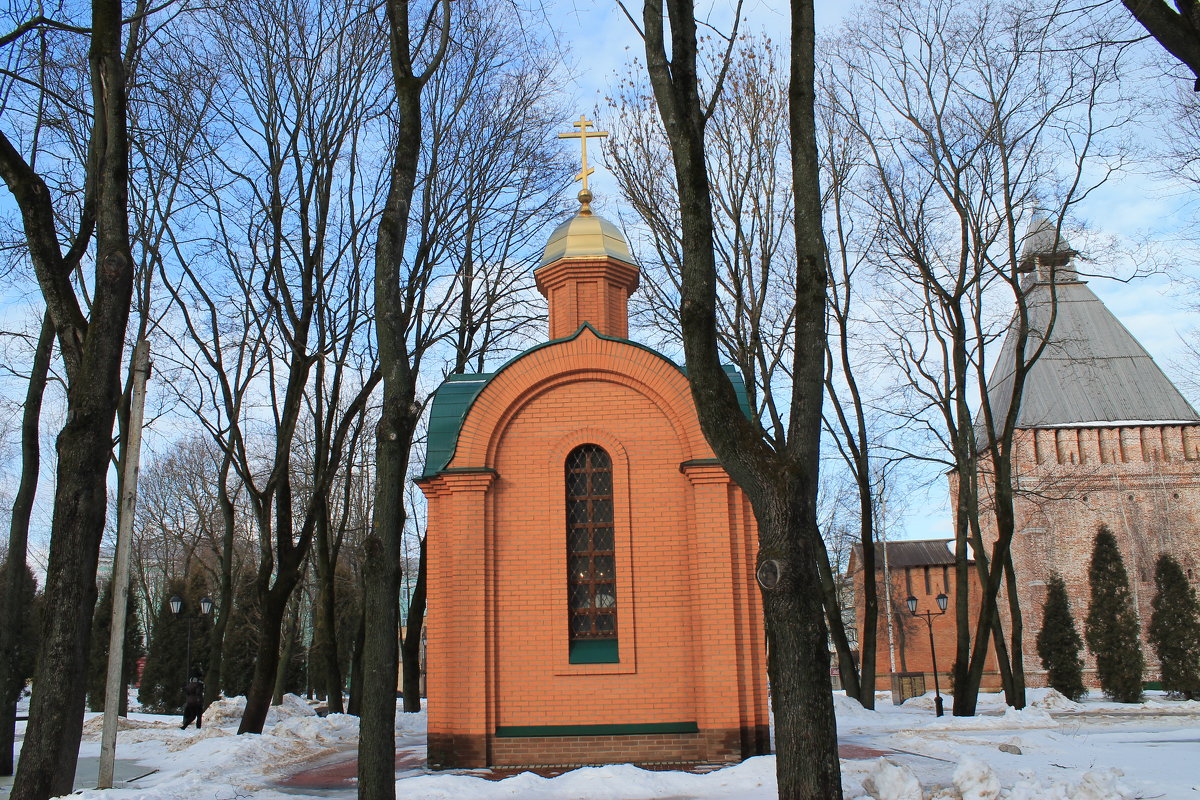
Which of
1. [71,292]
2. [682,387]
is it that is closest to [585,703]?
[682,387]

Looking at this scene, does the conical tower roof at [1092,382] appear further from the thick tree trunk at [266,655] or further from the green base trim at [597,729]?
the thick tree trunk at [266,655]

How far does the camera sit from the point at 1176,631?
25.1 m

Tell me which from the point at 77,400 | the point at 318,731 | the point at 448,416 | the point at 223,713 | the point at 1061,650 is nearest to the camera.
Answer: the point at 77,400

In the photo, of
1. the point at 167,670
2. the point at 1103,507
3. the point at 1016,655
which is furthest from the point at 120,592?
the point at 1103,507

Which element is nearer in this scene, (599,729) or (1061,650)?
(599,729)

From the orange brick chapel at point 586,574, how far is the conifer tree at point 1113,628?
19.2m

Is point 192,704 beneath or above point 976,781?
beneath

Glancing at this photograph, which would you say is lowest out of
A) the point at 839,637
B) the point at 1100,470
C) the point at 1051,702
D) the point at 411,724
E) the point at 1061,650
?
the point at 1051,702

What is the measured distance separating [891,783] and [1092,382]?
102 feet

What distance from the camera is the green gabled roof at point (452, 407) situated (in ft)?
37.0

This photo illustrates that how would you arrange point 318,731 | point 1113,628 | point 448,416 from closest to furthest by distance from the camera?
point 448,416 → point 318,731 → point 1113,628

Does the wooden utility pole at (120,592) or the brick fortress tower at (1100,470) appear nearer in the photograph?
the wooden utility pole at (120,592)

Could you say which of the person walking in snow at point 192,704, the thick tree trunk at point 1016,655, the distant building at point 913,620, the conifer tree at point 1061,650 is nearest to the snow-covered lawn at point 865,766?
the person walking in snow at point 192,704

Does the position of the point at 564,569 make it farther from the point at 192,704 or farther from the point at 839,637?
the point at 192,704
